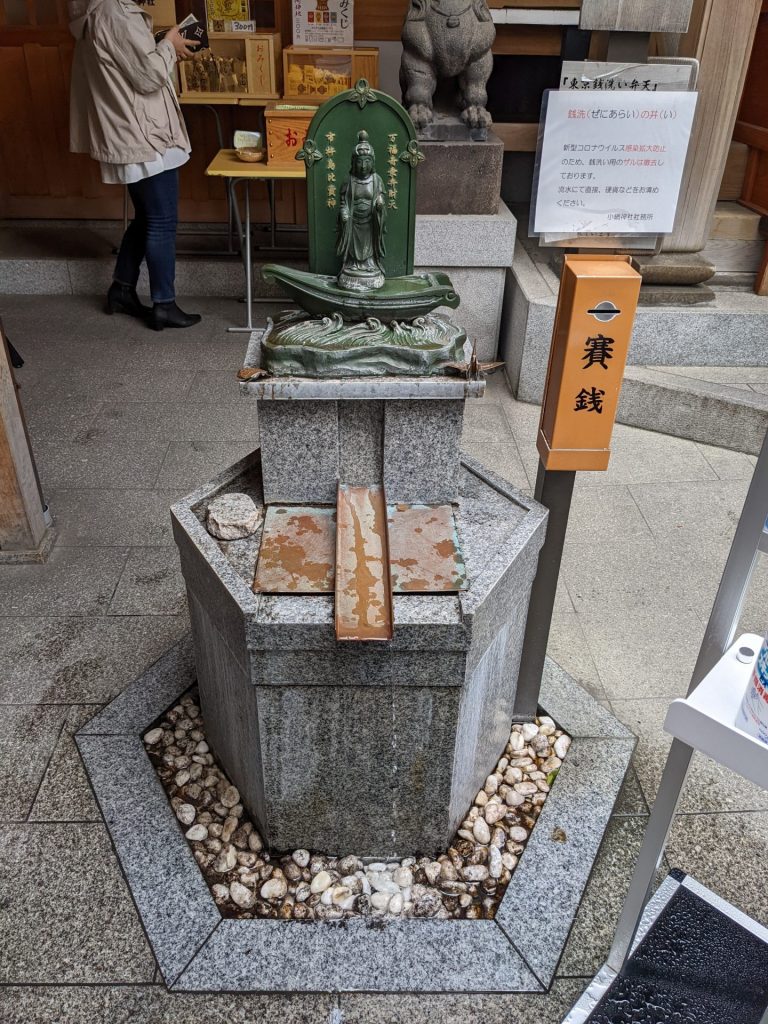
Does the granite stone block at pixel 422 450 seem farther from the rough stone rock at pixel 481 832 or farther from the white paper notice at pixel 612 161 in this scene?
the white paper notice at pixel 612 161

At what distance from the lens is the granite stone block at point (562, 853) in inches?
98.1

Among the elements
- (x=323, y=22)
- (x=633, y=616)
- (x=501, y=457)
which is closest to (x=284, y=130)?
(x=323, y=22)

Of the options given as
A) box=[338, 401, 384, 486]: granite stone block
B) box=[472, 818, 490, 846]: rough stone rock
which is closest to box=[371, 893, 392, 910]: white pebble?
box=[472, 818, 490, 846]: rough stone rock

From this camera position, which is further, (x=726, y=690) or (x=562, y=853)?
(x=562, y=853)

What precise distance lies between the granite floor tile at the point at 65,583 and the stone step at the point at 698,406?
3507mm

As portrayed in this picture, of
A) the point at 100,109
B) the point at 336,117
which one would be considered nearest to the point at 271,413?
the point at 336,117

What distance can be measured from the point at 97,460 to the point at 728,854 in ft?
13.2

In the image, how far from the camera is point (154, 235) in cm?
632

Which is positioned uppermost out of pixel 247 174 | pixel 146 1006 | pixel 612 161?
pixel 612 161

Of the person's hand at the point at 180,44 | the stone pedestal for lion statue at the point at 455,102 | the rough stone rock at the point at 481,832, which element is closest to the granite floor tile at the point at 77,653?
the rough stone rock at the point at 481,832

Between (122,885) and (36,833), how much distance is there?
0.40 m

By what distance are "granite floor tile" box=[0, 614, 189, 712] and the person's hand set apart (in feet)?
14.6

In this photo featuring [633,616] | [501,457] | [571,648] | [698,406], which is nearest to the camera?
[571,648]

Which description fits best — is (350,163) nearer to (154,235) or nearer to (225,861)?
(225,861)
